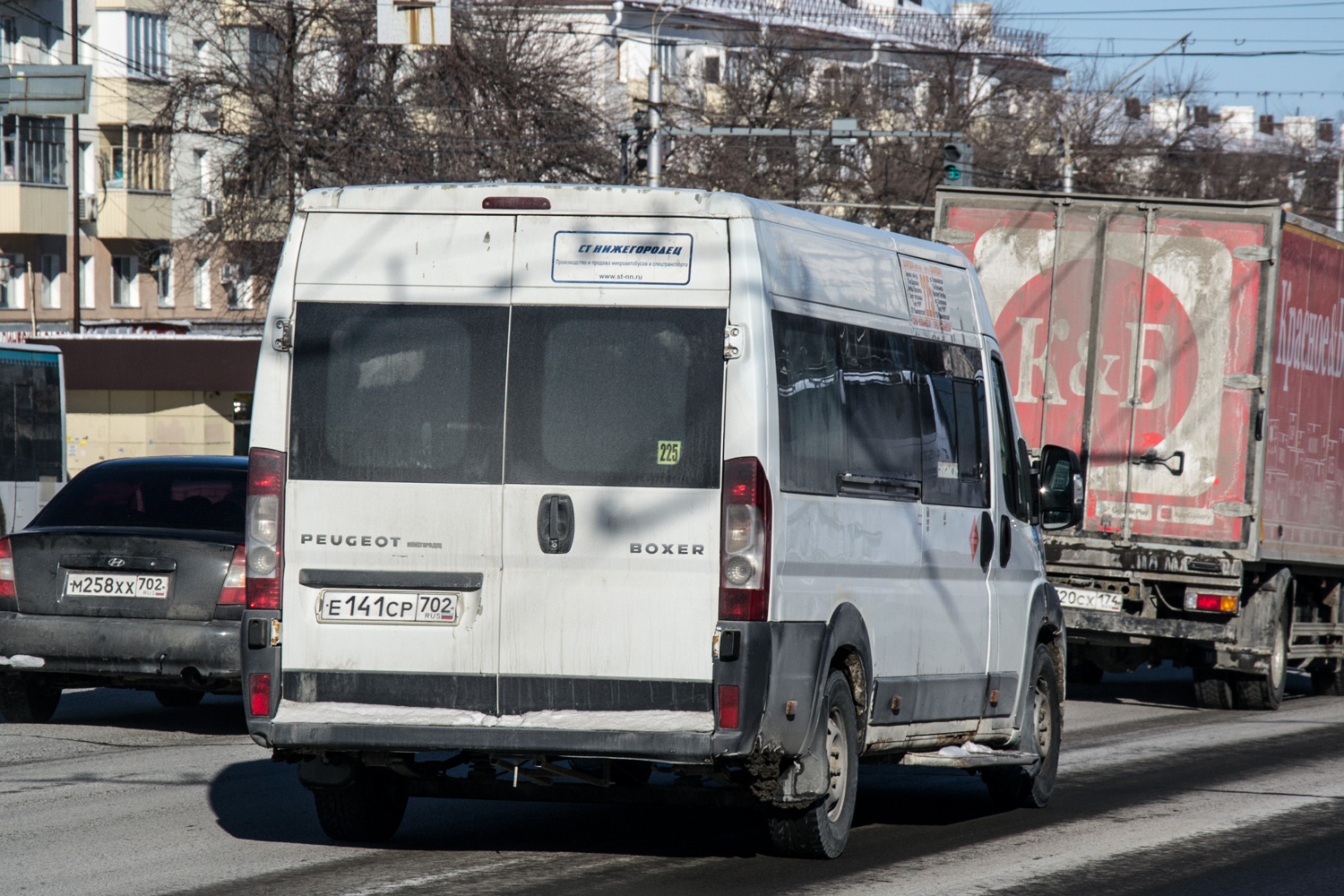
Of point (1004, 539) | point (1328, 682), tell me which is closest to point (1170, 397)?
point (1328, 682)

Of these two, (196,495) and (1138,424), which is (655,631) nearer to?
(196,495)

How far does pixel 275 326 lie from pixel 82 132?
5108 centimetres

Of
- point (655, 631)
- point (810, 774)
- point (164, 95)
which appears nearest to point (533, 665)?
point (655, 631)

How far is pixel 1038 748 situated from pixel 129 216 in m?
48.3

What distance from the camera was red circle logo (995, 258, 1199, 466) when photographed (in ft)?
46.2

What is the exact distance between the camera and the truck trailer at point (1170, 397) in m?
13.9

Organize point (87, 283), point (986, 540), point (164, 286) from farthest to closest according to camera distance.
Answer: point (164, 286)
point (87, 283)
point (986, 540)

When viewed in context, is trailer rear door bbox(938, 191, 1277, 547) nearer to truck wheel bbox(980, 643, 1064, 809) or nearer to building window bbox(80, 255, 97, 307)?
truck wheel bbox(980, 643, 1064, 809)

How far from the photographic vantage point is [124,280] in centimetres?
5625

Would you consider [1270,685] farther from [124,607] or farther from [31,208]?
[31,208]

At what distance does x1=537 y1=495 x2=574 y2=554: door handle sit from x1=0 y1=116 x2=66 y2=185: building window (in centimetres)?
4694

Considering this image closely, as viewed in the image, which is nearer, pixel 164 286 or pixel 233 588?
pixel 233 588

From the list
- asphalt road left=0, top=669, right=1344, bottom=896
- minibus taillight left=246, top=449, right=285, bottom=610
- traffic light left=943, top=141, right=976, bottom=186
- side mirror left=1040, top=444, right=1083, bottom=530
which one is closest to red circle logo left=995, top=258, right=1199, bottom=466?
asphalt road left=0, top=669, right=1344, bottom=896

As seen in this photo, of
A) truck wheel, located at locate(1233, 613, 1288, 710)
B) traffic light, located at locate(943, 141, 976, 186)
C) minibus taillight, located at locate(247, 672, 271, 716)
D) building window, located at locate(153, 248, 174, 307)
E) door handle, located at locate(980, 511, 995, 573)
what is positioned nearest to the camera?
Result: minibus taillight, located at locate(247, 672, 271, 716)
